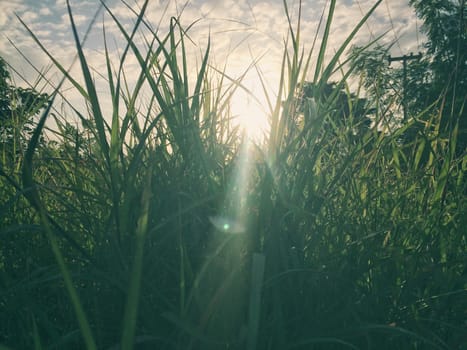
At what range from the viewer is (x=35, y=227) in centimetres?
81

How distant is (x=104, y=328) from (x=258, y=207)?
0.43 meters

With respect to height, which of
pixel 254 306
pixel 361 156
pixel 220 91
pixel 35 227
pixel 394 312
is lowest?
pixel 394 312

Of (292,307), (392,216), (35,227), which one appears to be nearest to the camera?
(35,227)

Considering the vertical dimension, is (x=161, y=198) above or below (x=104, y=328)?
above

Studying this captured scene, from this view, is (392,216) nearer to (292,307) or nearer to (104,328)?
(292,307)

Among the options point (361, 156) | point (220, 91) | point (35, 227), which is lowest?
point (35, 227)

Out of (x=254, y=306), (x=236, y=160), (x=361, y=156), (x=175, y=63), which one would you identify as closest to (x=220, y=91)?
(x=175, y=63)

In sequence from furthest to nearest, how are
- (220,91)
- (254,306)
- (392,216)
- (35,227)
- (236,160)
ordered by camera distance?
(220,91) < (392,216) < (236,160) < (35,227) < (254,306)

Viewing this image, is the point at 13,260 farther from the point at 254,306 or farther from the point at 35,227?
the point at 254,306

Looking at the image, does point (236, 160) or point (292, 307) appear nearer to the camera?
point (292, 307)

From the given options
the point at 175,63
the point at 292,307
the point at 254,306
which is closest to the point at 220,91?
the point at 175,63

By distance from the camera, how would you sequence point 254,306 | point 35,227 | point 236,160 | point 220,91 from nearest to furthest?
point 254,306
point 35,227
point 236,160
point 220,91

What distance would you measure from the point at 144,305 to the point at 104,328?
0.51ft

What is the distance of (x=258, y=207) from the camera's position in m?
0.95
